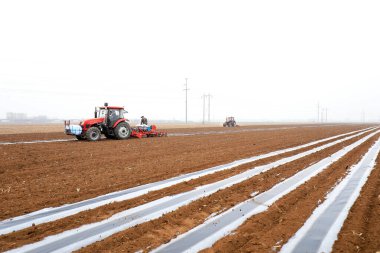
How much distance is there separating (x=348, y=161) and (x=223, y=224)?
7.39m

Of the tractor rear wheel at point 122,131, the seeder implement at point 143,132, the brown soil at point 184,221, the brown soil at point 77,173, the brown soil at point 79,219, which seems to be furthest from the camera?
the seeder implement at point 143,132

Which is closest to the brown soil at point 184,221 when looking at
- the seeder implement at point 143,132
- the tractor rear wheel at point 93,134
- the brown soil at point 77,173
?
the brown soil at point 77,173

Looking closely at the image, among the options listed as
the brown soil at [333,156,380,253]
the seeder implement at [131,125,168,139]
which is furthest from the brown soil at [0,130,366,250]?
the seeder implement at [131,125,168,139]

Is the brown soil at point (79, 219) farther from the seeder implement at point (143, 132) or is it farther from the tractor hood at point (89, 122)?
the seeder implement at point (143, 132)

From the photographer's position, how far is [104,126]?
16.5 m

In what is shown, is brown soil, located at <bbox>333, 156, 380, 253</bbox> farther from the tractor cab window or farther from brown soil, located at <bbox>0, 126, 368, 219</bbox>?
the tractor cab window

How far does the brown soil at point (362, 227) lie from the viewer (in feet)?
11.7

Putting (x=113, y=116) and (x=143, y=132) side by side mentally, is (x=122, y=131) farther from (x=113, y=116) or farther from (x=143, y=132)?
(x=143, y=132)

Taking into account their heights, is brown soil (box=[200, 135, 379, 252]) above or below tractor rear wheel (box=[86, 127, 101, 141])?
below

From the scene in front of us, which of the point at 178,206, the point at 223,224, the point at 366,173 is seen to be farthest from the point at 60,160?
the point at 366,173

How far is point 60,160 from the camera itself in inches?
389

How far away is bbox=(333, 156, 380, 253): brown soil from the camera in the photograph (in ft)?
11.7

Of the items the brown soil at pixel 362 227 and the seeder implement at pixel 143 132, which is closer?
the brown soil at pixel 362 227

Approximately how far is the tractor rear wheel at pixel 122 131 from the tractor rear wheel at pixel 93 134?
1.05m
